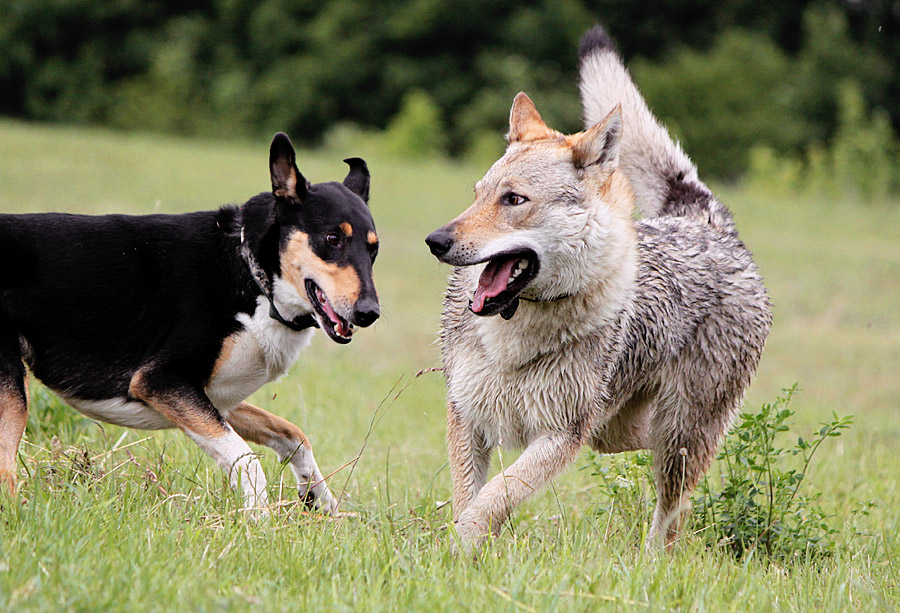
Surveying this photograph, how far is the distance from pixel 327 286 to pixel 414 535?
3.74ft

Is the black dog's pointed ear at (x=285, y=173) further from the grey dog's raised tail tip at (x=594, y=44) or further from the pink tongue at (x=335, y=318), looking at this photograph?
the grey dog's raised tail tip at (x=594, y=44)

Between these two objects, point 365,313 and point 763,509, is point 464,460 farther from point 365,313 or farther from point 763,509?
point 763,509

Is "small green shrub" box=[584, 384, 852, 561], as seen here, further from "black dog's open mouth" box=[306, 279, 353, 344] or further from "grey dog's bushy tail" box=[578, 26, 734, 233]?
"black dog's open mouth" box=[306, 279, 353, 344]

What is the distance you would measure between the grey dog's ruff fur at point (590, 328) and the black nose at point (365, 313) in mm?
379

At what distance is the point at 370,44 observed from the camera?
113 ft

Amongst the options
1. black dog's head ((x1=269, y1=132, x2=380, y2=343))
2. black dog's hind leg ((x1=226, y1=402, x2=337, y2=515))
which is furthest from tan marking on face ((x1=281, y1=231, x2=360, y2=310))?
black dog's hind leg ((x1=226, y1=402, x2=337, y2=515))

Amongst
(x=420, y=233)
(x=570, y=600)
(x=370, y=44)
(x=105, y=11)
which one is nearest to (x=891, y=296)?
(x=420, y=233)

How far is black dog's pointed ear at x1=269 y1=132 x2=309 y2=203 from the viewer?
14.5 ft

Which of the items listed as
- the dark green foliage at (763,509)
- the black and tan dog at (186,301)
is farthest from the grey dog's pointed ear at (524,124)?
the dark green foliage at (763,509)

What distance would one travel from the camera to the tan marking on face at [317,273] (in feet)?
13.8

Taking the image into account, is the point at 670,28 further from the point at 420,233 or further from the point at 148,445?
the point at 148,445

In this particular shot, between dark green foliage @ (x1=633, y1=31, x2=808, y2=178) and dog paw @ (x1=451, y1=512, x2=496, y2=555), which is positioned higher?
dark green foliage @ (x1=633, y1=31, x2=808, y2=178)

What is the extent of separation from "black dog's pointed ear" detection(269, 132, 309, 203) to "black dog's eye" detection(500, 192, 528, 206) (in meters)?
0.91

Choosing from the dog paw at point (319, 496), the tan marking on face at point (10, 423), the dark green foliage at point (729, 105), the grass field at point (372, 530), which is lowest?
the dog paw at point (319, 496)
